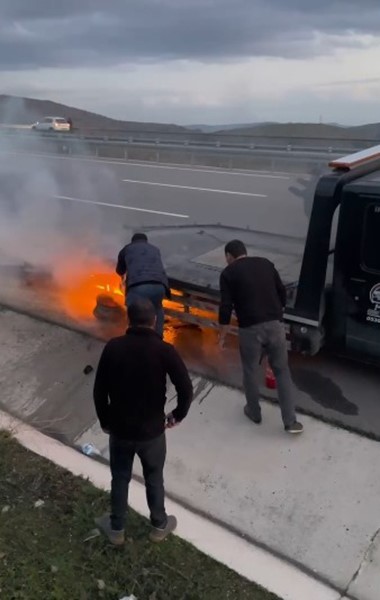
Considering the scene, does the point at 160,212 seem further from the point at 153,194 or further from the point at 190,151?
the point at 190,151

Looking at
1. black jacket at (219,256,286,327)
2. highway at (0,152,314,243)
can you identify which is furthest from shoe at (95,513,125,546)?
highway at (0,152,314,243)

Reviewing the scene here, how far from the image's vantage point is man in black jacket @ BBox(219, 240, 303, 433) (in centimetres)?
507

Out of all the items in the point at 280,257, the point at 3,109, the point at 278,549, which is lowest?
the point at 278,549

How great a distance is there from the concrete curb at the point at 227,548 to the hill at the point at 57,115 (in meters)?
8.24

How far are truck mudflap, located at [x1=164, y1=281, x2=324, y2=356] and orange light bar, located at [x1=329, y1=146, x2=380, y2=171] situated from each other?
1479 millimetres

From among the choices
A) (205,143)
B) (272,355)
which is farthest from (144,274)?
(205,143)

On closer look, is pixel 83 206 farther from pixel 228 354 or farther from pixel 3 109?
pixel 228 354

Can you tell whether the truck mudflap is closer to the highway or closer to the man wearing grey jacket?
the man wearing grey jacket

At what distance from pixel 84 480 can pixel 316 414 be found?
2.17 meters

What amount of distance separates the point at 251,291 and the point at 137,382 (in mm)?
1751

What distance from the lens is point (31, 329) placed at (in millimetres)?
7711

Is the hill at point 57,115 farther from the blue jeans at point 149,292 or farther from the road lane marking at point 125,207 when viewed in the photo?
the blue jeans at point 149,292

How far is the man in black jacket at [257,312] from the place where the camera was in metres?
5.07

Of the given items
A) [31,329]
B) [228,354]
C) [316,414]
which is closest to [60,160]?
[31,329]
